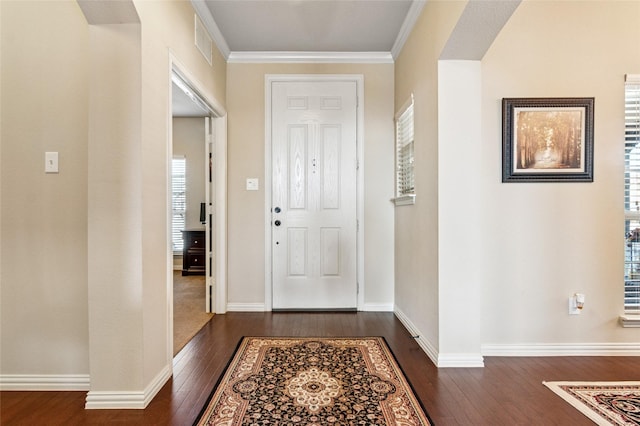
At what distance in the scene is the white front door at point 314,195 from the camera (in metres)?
3.65

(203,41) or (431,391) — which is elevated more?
(203,41)

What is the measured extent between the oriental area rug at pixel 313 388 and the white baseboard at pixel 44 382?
0.83 meters

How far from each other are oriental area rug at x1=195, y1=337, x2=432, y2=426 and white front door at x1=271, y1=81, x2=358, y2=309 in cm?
101

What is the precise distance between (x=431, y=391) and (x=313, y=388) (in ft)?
2.24

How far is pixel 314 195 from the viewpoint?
12.0 feet

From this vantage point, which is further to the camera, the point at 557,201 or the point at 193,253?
the point at 193,253

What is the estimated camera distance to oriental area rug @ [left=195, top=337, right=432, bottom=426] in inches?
67.6

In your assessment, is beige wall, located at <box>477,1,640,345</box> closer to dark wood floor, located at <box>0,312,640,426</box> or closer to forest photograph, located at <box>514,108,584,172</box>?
forest photograph, located at <box>514,108,584,172</box>

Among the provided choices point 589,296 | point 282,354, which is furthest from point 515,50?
point 282,354

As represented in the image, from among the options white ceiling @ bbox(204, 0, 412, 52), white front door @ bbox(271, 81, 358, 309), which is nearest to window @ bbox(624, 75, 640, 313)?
white ceiling @ bbox(204, 0, 412, 52)

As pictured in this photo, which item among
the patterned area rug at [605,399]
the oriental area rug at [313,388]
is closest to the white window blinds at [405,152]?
the oriental area rug at [313,388]

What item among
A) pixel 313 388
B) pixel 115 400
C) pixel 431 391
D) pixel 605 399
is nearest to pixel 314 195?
pixel 313 388

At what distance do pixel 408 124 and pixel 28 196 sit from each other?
2.87m

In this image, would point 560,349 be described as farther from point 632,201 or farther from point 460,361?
point 632,201
